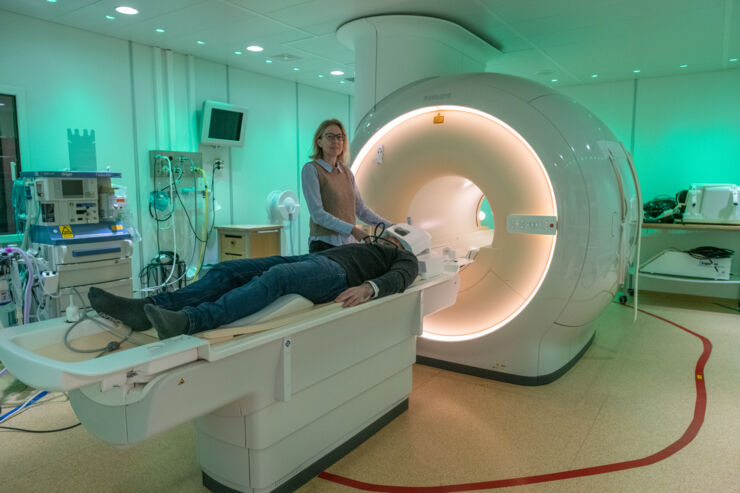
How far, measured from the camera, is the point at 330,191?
2.68 m

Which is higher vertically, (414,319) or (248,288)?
(248,288)

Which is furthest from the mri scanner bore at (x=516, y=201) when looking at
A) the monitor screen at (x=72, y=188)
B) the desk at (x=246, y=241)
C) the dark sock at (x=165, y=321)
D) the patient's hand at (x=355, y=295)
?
the desk at (x=246, y=241)

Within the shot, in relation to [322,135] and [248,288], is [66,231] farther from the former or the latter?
[248,288]

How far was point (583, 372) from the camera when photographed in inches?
121

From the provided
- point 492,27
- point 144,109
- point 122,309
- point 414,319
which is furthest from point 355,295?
point 144,109

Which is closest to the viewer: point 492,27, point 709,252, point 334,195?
point 334,195

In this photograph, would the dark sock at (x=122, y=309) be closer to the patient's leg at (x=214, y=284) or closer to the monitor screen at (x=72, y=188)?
the patient's leg at (x=214, y=284)

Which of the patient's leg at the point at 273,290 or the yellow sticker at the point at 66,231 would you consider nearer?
the patient's leg at the point at 273,290

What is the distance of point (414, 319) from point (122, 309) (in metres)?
1.26

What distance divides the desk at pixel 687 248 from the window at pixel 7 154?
541 cm

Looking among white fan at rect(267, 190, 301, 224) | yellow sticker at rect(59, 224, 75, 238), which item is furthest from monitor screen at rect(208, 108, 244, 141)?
yellow sticker at rect(59, 224, 75, 238)

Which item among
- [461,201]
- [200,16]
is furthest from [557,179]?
[200,16]

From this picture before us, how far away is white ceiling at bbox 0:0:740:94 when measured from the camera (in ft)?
10.6

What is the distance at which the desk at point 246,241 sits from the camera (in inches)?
196
